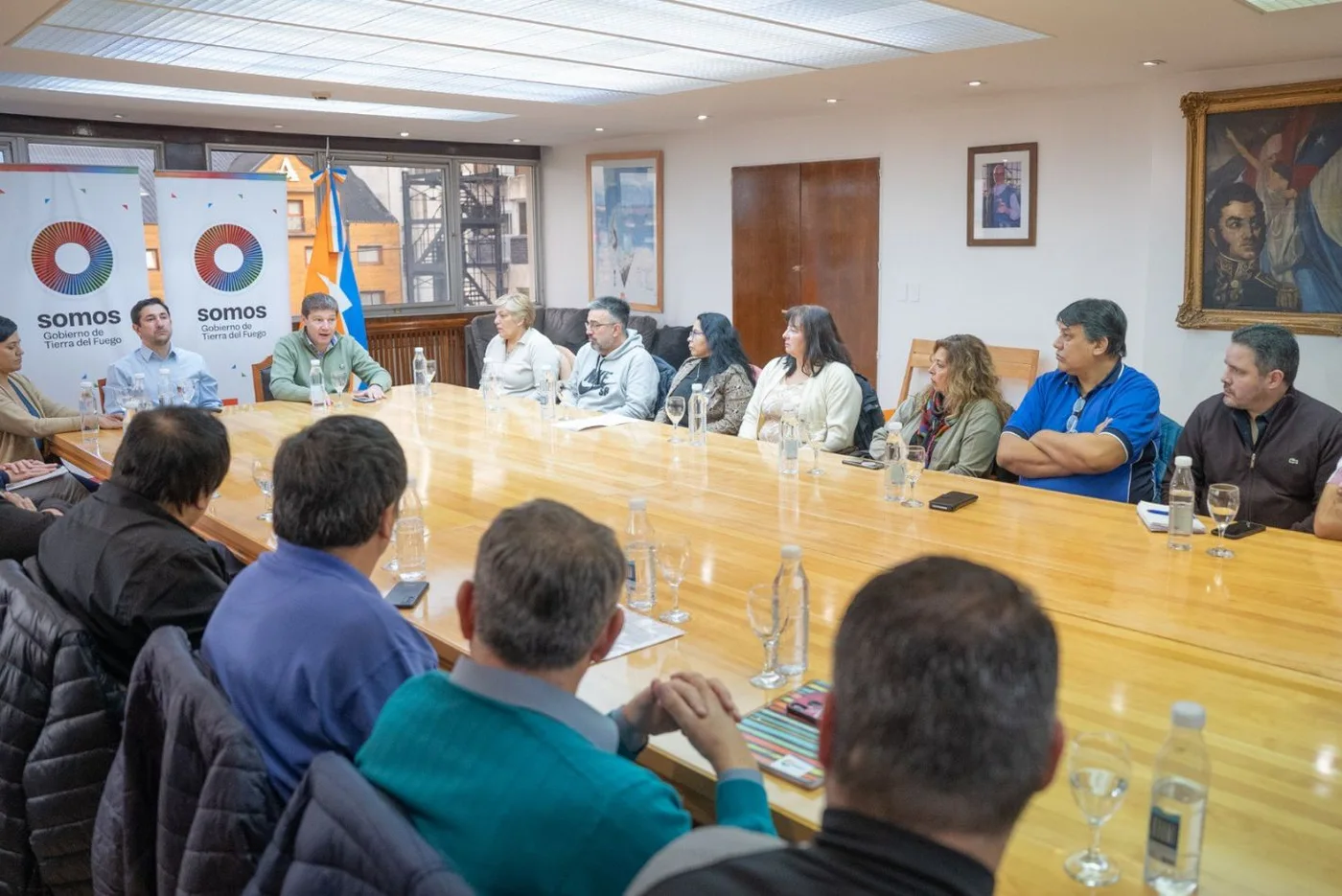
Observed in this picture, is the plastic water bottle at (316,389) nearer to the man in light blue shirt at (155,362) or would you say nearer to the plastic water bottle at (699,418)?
the man in light blue shirt at (155,362)

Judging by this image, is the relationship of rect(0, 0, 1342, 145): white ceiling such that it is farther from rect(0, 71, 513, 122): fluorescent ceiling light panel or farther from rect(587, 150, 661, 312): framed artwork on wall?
rect(587, 150, 661, 312): framed artwork on wall

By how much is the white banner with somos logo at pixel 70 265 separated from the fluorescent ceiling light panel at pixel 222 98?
594mm

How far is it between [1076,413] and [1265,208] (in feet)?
8.27

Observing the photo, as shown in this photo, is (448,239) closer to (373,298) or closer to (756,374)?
(373,298)

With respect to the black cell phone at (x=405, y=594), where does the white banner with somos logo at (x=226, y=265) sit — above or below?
above

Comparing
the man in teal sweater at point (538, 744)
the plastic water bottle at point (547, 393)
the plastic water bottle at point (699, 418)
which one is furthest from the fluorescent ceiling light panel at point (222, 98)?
the man in teal sweater at point (538, 744)

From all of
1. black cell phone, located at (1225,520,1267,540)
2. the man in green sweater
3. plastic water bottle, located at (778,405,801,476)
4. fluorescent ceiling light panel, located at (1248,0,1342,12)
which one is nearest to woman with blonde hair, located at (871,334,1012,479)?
plastic water bottle, located at (778,405,801,476)

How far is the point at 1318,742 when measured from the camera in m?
1.65

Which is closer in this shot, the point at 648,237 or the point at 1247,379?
the point at 1247,379

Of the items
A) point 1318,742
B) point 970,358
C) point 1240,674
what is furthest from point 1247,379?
point 1318,742

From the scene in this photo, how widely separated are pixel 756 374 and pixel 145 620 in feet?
12.7

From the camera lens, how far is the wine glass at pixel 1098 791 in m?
1.32

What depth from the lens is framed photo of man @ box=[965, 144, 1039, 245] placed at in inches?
251

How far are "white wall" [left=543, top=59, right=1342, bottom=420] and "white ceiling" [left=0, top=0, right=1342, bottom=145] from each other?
22 centimetres
